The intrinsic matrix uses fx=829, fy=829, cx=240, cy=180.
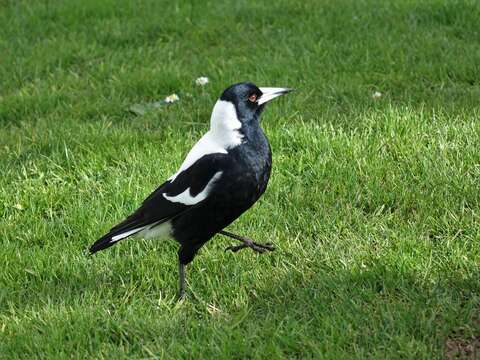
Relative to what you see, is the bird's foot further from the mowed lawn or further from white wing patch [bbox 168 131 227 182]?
white wing patch [bbox 168 131 227 182]

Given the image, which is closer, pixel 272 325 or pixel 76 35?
pixel 272 325

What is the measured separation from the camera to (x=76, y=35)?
6043mm

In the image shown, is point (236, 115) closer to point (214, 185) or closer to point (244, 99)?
point (244, 99)

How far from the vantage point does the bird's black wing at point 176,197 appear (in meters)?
3.07

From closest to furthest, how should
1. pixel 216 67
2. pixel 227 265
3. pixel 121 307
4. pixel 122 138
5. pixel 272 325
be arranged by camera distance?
1. pixel 272 325
2. pixel 121 307
3. pixel 227 265
4. pixel 122 138
5. pixel 216 67

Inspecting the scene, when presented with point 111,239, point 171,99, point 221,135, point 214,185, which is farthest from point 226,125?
point 171,99

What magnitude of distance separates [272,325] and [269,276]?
337 mm

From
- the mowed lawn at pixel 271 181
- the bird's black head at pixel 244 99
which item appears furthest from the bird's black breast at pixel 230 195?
the mowed lawn at pixel 271 181

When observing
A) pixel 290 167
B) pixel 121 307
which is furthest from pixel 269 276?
pixel 290 167

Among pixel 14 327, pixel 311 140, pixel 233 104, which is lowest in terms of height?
pixel 14 327

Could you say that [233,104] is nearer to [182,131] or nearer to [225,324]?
[225,324]

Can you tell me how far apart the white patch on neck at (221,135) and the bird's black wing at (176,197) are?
0.04m

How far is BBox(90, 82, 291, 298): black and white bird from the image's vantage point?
10.0 feet

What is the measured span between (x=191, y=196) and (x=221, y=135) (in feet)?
0.86
